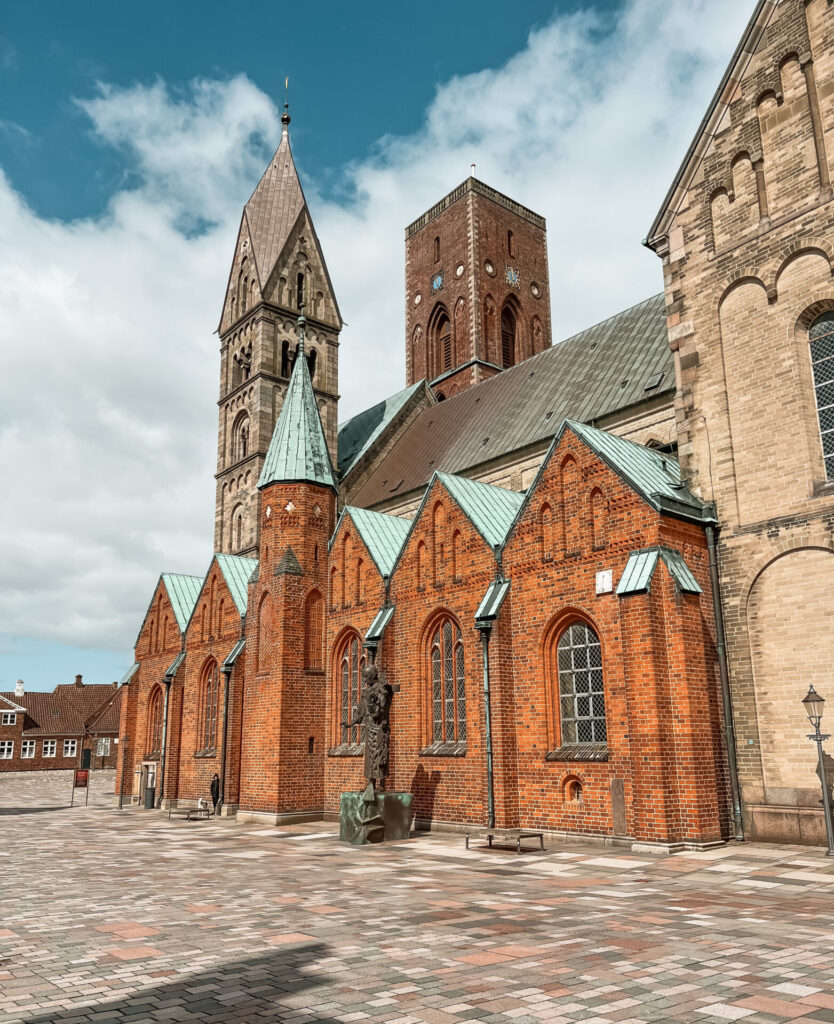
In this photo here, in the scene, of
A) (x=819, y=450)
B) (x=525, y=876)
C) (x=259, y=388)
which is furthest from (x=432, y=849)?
(x=259, y=388)

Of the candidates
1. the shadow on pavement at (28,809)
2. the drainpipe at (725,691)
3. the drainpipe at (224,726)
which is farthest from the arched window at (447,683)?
the shadow on pavement at (28,809)

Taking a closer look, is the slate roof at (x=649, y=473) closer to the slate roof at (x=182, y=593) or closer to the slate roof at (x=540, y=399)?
the slate roof at (x=540, y=399)

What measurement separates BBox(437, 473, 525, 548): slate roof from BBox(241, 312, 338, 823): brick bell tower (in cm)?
641

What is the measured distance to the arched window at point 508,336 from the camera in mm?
47969

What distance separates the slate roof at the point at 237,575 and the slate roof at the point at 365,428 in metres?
6.08

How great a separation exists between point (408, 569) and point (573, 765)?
24.0 feet

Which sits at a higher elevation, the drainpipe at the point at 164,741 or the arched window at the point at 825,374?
the arched window at the point at 825,374

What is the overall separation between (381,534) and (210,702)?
37.5 ft

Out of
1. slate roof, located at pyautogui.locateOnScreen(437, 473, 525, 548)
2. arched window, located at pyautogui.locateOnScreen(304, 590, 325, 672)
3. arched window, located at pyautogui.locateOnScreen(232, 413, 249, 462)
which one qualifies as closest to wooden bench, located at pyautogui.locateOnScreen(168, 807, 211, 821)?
arched window, located at pyautogui.locateOnScreen(304, 590, 325, 672)

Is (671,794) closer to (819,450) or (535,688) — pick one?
(535,688)

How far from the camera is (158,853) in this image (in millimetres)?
17156

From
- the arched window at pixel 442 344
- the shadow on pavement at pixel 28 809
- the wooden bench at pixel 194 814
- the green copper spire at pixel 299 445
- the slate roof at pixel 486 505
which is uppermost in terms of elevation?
the arched window at pixel 442 344

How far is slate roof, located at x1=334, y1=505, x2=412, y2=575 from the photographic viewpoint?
24172mm

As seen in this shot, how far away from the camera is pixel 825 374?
54.6ft
